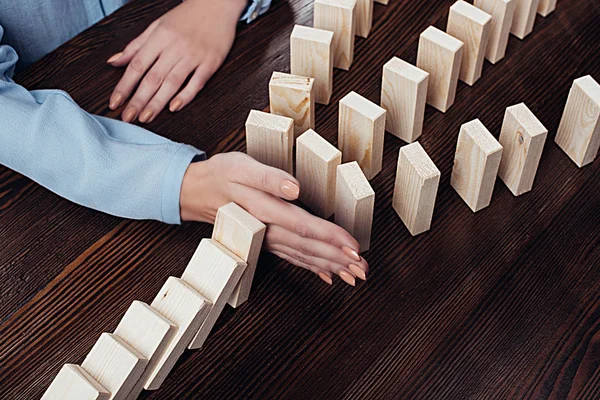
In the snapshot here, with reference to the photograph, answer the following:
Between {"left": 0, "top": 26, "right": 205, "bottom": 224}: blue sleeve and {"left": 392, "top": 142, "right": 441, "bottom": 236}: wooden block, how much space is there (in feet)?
0.66

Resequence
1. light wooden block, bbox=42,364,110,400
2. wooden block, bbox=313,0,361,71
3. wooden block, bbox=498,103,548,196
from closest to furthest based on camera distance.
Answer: light wooden block, bbox=42,364,110,400, wooden block, bbox=498,103,548,196, wooden block, bbox=313,0,361,71

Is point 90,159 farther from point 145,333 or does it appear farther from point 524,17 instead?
point 524,17

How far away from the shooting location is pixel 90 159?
0.67 metres

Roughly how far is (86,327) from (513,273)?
38cm

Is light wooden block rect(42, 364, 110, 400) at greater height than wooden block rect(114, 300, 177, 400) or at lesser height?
lesser

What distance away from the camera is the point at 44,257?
0.64 m

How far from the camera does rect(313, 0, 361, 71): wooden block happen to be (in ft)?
2.43

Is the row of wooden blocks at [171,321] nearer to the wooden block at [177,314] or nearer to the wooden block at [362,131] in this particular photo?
the wooden block at [177,314]

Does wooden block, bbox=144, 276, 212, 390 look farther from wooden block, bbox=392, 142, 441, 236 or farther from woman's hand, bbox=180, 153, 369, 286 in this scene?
wooden block, bbox=392, 142, 441, 236

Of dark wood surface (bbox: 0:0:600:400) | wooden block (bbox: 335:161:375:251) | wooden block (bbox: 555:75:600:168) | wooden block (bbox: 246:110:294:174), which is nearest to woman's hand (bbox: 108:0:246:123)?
dark wood surface (bbox: 0:0:600:400)

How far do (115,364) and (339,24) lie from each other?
1.42ft

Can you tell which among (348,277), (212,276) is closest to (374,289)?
(348,277)

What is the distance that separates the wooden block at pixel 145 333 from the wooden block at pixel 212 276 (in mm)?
33

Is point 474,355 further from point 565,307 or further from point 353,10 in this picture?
point 353,10
